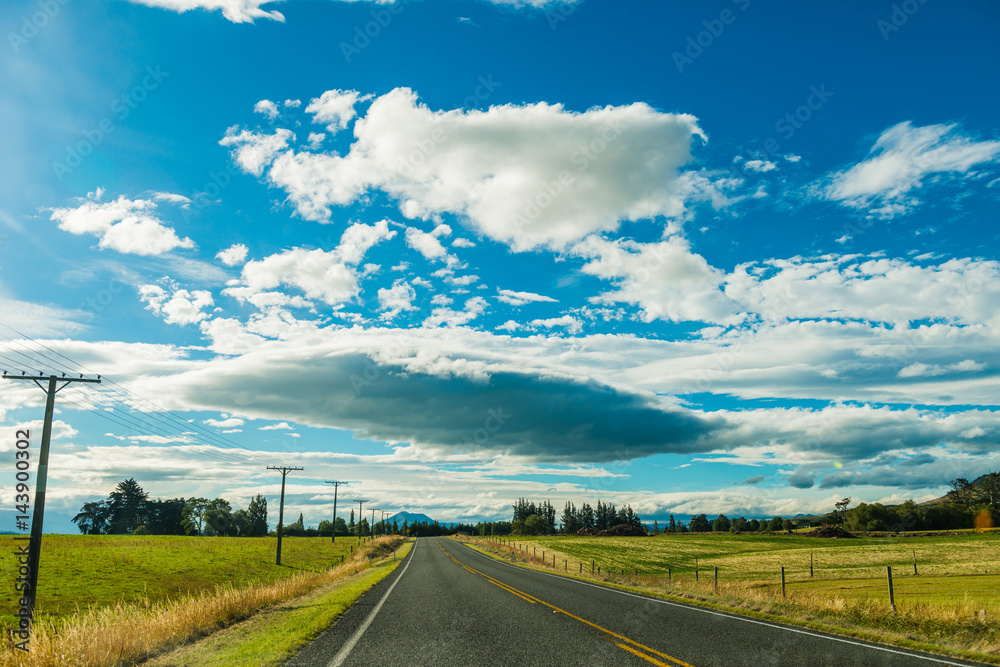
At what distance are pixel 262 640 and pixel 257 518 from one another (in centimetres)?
18347

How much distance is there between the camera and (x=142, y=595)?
34.4 metres

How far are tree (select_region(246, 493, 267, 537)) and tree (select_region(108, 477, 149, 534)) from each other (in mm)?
27763

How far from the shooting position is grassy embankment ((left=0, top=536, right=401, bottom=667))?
9.23 m

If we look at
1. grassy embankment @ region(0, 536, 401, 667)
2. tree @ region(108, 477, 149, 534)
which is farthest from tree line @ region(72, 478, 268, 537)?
grassy embankment @ region(0, 536, 401, 667)

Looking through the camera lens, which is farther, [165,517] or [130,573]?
[165,517]

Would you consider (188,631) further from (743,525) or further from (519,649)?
(743,525)

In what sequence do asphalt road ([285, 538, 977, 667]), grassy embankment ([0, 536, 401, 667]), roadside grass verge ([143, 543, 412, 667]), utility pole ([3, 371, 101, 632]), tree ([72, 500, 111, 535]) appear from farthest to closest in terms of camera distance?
tree ([72, 500, 111, 535]), utility pole ([3, 371, 101, 632]), roadside grass verge ([143, 543, 412, 667]), grassy embankment ([0, 536, 401, 667]), asphalt road ([285, 538, 977, 667])

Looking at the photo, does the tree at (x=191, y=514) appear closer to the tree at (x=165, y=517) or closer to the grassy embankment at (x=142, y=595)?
the tree at (x=165, y=517)

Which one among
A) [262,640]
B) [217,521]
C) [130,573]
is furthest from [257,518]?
[262,640]

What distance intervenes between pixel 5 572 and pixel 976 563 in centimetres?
7976

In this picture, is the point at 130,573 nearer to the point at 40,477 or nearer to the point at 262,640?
the point at 40,477

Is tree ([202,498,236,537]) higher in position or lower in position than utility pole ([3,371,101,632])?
lower

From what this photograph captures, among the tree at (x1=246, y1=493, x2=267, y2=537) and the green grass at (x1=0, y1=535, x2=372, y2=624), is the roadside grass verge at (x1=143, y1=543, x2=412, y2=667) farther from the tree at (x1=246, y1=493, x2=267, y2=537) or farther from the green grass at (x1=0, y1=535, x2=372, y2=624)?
the tree at (x1=246, y1=493, x2=267, y2=537)

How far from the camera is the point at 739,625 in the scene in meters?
12.3
